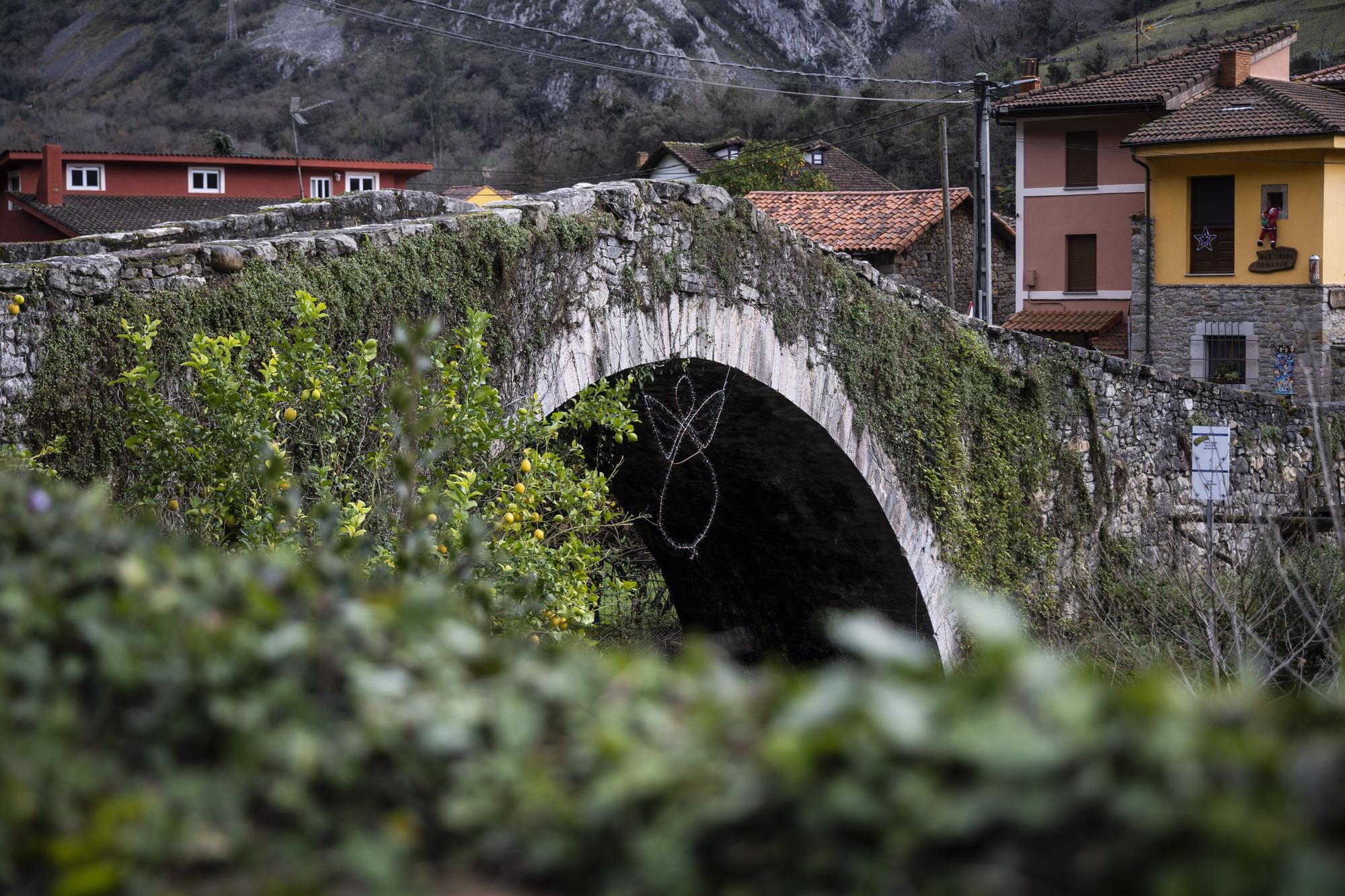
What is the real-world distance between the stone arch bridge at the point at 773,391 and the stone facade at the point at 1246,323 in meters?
7.43

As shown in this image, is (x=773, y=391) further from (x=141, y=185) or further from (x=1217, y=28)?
(x=1217, y=28)

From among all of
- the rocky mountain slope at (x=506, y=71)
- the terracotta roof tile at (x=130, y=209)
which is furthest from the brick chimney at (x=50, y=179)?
the rocky mountain slope at (x=506, y=71)

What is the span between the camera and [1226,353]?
70.3 ft

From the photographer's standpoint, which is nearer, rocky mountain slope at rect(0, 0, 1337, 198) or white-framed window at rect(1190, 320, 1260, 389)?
white-framed window at rect(1190, 320, 1260, 389)

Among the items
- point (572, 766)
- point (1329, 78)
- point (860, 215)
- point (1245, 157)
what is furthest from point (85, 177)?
point (572, 766)

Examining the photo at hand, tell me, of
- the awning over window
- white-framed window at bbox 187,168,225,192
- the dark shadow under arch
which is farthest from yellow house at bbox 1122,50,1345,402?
white-framed window at bbox 187,168,225,192

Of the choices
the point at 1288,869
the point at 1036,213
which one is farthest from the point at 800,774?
the point at 1036,213

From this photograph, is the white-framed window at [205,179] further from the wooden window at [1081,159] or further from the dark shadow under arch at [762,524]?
the dark shadow under arch at [762,524]

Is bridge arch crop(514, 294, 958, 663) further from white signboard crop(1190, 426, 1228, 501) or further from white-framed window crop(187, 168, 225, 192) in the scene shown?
white-framed window crop(187, 168, 225, 192)

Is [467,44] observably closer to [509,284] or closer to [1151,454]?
[1151,454]

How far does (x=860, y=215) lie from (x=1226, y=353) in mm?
6589

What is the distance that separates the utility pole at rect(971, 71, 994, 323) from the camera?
53.0 ft

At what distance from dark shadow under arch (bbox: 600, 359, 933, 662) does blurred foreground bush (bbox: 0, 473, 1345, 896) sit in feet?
22.4

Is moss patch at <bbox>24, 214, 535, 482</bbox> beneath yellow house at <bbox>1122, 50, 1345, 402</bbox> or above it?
beneath
